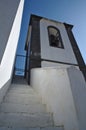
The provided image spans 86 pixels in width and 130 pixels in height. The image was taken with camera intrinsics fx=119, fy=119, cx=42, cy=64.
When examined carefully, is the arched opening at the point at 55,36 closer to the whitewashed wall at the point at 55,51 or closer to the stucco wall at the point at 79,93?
the whitewashed wall at the point at 55,51

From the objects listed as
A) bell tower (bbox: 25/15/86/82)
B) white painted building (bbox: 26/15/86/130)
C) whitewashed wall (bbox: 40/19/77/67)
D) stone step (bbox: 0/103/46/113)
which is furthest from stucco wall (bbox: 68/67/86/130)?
whitewashed wall (bbox: 40/19/77/67)

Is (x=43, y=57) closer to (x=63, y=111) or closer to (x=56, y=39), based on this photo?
(x=56, y=39)

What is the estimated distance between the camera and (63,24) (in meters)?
6.92

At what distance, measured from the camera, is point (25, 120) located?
56.8 inches

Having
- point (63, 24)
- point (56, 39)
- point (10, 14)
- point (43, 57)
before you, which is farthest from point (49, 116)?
point (63, 24)

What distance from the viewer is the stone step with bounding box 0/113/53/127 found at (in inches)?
54.1

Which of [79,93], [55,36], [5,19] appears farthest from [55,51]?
[79,93]

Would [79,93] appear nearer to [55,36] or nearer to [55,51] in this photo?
[55,51]

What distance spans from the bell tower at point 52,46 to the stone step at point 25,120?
9.69ft

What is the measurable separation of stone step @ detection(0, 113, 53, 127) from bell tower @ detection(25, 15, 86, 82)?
9.69ft

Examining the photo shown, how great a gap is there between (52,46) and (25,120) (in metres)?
4.10

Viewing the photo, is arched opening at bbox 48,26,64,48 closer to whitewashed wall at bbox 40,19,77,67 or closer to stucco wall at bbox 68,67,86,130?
whitewashed wall at bbox 40,19,77,67

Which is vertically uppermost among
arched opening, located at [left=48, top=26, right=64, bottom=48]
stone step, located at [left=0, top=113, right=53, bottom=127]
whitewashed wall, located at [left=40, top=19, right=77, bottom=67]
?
arched opening, located at [left=48, top=26, right=64, bottom=48]

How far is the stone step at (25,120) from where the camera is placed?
4.51 ft
